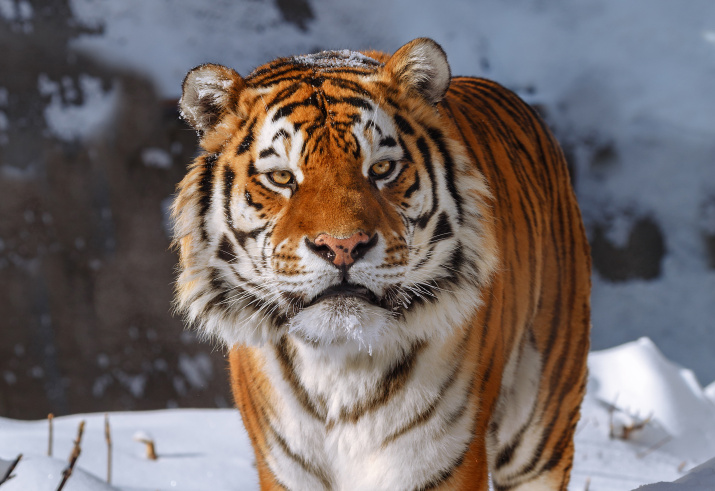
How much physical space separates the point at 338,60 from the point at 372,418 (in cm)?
56

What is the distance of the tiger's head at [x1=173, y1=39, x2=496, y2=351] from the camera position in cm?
80

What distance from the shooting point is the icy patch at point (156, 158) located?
3.96 metres

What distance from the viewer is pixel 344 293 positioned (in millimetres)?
790

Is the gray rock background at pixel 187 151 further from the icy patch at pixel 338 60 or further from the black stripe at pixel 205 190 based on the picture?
the black stripe at pixel 205 190

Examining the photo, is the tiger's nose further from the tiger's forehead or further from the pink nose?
the tiger's forehead

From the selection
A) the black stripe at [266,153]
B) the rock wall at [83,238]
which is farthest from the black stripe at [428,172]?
the rock wall at [83,238]

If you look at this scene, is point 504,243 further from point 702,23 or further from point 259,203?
point 702,23

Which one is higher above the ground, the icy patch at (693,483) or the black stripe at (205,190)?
the black stripe at (205,190)

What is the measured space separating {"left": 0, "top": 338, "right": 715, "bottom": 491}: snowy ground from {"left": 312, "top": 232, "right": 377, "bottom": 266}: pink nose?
541mm

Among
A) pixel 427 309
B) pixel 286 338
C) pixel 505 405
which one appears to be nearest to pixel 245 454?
pixel 505 405

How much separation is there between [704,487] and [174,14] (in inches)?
166

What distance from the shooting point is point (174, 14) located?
4.23 meters

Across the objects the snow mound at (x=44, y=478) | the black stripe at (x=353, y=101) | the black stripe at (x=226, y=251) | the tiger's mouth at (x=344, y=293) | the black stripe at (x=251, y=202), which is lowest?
the snow mound at (x=44, y=478)

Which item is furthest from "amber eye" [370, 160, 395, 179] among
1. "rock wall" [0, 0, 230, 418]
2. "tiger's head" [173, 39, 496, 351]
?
"rock wall" [0, 0, 230, 418]
